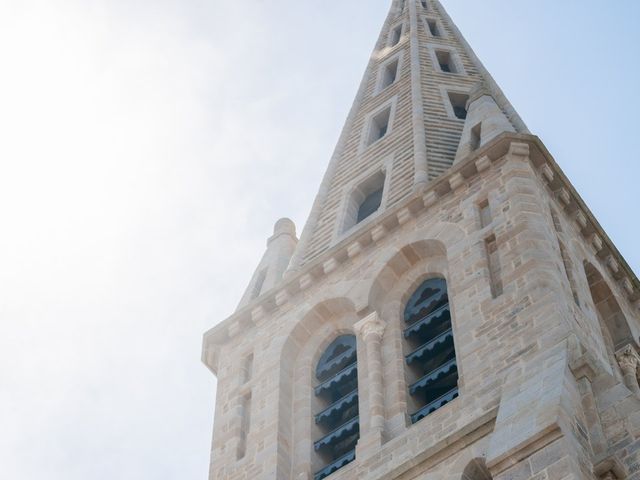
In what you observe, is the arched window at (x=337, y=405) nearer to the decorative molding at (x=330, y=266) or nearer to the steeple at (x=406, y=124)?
the decorative molding at (x=330, y=266)

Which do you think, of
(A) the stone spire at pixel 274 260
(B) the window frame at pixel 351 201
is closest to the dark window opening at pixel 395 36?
(B) the window frame at pixel 351 201

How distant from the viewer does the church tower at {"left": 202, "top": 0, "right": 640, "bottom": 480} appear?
2052 centimetres

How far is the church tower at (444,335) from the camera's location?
20516 mm

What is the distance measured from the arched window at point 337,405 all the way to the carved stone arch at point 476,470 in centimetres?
342

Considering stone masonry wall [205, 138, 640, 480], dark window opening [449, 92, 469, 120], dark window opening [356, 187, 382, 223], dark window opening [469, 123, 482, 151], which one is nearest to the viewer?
stone masonry wall [205, 138, 640, 480]

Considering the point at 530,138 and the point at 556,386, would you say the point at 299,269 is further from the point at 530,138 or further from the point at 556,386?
the point at 556,386

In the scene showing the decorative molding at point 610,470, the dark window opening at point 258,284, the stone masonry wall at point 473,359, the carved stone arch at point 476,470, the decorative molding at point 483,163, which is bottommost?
the decorative molding at point 610,470

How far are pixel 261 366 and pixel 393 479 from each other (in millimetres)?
6607

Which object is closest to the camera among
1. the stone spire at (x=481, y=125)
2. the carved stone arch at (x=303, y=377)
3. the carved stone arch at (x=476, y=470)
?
the carved stone arch at (x=476, y=470)

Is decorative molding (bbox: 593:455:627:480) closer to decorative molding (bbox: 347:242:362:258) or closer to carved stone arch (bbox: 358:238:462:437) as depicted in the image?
carved stone arch (bbox: 358:238:462:437)

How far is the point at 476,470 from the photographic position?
2062 cm

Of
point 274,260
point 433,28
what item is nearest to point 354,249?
point 274,260

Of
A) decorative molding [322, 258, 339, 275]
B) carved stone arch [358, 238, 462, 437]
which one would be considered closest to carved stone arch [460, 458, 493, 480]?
carved stone arch [358, 238, 462, 437]

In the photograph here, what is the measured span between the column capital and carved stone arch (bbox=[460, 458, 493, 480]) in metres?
5.76
